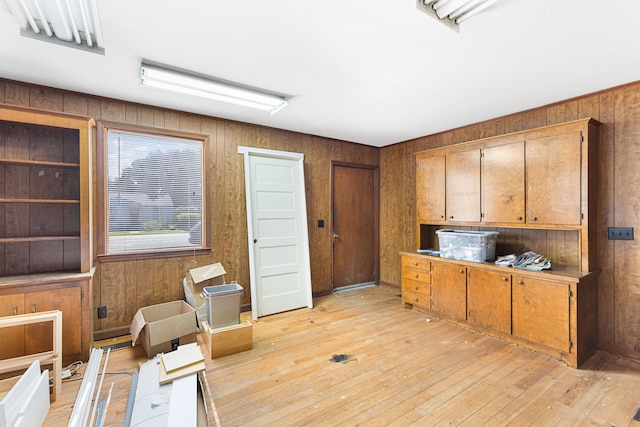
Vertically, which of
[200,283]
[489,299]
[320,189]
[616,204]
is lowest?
[489,299]

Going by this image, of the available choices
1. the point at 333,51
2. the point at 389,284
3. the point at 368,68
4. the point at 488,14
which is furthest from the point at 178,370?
the point at 389,284

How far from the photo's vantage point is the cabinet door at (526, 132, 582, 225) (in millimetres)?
2631

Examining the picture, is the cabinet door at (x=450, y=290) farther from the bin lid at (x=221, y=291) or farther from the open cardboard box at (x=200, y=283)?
the open cardboard box at (x=200, y=283)

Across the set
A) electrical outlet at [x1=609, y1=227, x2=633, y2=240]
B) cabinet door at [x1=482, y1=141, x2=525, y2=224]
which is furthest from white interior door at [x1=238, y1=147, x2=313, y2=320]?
electrical outlet at [x1=609, y1=227, x2=633, y2=240]

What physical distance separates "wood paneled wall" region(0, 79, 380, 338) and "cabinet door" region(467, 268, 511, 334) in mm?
2069

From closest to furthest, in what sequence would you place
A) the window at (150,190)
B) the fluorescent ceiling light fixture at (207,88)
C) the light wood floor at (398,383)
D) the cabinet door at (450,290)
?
the light wood floor at (398,383)
the fluorescent ceiling light fixture at (207,88)
the window at (150,190)
the cabinet door at (450,290)

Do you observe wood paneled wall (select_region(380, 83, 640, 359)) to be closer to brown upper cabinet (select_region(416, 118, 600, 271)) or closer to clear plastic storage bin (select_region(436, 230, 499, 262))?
brown upper cabinet (select_region(416, 118, 600, 271))

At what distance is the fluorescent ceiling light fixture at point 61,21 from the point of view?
161cm

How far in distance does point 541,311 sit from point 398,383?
1.56m

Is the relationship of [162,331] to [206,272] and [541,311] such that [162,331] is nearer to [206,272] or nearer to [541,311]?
[206,272]

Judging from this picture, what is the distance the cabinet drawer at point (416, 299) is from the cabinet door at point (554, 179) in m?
1.49

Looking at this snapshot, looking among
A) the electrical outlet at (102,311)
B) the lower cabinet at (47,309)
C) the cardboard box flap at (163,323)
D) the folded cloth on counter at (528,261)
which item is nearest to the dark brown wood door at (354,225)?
the folded cloth on counter at (528,261)

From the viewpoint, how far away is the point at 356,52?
209 cm

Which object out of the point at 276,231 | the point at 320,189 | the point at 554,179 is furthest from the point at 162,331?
the point at 554,179
